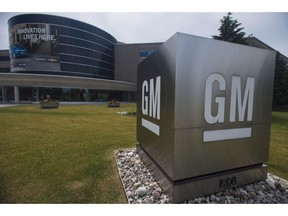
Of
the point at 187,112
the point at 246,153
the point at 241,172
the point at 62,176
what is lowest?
the point at 62,176

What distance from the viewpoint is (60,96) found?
39.7 metres

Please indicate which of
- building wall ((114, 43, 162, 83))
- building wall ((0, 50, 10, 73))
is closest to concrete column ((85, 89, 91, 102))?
building wall ((114, 43, 162, 83))

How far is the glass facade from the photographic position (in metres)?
42.1

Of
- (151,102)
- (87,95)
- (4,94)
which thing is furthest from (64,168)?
(4,94)

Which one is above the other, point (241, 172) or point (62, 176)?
point (241, 172)

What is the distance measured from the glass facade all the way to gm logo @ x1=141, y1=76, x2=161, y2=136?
4599cm

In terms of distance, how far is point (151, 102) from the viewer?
4309mm

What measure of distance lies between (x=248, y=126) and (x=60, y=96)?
138 ft

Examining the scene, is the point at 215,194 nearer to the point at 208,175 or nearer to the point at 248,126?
the point at 208,175

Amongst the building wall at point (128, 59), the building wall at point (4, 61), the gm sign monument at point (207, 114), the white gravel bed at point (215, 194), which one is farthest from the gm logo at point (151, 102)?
the building wall at point (4, 61)

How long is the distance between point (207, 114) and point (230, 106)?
0.61m

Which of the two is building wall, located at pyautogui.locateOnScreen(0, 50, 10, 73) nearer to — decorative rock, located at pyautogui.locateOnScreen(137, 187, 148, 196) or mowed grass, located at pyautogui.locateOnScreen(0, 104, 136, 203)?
mowed grass, located at pyautogui.locateOnScreen(0, 104, 136, 203)

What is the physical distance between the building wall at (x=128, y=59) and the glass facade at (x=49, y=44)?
1300 centimetres

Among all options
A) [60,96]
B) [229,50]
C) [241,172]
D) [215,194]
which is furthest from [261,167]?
[60,96]
